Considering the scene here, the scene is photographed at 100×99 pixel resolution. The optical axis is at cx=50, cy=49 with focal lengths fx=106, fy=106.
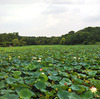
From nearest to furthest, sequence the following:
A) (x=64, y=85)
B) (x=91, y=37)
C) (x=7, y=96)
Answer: (x=7, y=96) < (x=64, y=85) < (x=91, y=37)

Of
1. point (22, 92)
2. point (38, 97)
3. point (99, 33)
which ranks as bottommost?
point (38, 97)

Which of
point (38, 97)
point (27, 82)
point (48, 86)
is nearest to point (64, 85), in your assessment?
point (48, 86)

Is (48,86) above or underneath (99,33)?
underneath

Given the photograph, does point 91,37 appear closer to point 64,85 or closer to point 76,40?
point 76,40

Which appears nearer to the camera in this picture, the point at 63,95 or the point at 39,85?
the point at 63,95

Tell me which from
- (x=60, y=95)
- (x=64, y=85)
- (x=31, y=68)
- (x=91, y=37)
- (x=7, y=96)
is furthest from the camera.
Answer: (x=91, y=37)

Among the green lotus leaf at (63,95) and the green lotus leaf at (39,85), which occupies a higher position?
the green lotus leaf at (39,85)

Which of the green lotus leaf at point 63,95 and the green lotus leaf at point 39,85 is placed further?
the green lotus leaf at point 39,85

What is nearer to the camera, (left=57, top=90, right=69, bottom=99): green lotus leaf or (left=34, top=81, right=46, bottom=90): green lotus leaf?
(left=57, top=90, right=69, bottom=99): green lotus leaf

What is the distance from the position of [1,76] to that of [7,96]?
56 cm

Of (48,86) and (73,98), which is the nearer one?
(73,98)

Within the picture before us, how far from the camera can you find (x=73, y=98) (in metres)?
0.88

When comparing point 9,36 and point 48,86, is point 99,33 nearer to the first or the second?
point 9,36

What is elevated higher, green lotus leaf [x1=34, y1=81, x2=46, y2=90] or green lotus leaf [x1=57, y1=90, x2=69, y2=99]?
green lotus leaf [x1=34, y1=81, x2=46, y2=90]
